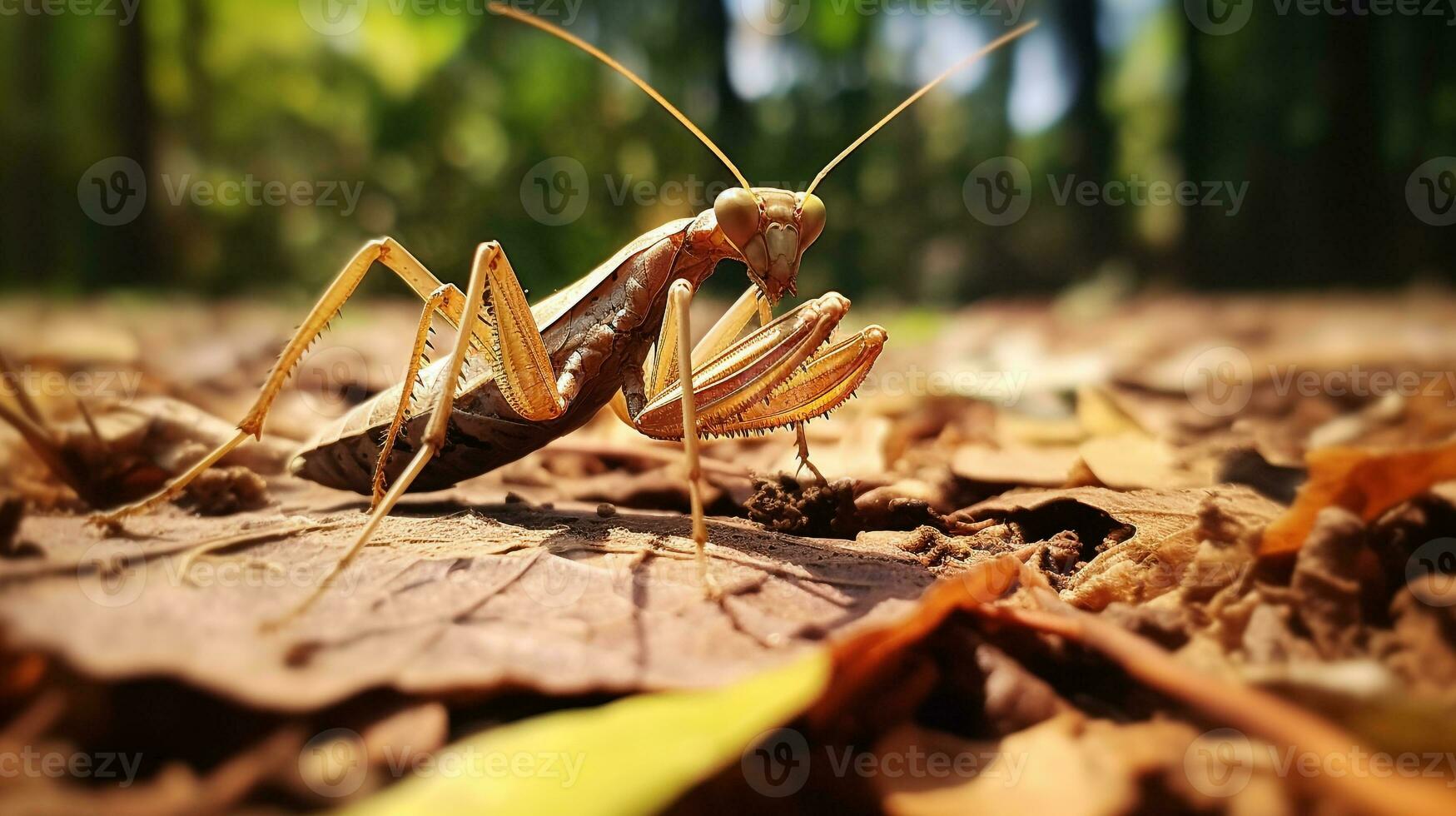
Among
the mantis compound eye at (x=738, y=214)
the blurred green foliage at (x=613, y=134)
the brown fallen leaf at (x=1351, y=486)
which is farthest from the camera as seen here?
the blurred green foliage at (x=613, y=134)

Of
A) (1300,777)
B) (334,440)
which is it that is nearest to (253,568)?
(334,440)

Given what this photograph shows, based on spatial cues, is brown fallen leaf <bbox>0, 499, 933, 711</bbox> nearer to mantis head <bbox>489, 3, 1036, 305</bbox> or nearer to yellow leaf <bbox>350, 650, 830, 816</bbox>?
yellow leaf <bbox>350, 650, 830, 816</bbox>

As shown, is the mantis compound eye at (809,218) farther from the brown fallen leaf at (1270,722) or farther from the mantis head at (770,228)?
the brown fallen leaf at (1270,722)

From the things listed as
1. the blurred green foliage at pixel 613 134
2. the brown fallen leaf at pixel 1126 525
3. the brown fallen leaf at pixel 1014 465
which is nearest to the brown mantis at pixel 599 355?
the brown fallen leaf at pixel 1014 465

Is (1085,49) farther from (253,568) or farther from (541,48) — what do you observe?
(253,568)

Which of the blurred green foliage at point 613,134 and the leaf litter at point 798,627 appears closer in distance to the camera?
the leaf litter at point 798,627

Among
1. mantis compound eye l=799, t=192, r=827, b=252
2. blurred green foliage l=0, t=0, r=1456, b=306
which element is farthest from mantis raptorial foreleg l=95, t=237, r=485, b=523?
blurred green foliage l=0, t=0, r=1456, b=306

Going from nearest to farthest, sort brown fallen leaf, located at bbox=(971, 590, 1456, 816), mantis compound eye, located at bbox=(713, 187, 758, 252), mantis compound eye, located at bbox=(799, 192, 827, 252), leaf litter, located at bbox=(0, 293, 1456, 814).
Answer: brown fallen leaf, located at bbox=(971, 590, 1456, 816), leaf litter, located at bbox=(0, 293, 1456, 814), mantis compound eye, located at bbox=(713, 187, 758, 252), mantis compound eye, located at bbox=(799, 192, 827, 252)

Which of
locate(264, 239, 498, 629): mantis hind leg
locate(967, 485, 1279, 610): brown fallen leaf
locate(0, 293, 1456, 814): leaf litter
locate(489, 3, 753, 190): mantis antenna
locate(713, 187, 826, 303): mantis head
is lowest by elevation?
locate(967, 485, 1279, 610): brown fallen leaf

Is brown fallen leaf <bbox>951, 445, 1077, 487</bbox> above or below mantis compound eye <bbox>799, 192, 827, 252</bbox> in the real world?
below
